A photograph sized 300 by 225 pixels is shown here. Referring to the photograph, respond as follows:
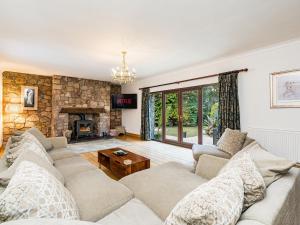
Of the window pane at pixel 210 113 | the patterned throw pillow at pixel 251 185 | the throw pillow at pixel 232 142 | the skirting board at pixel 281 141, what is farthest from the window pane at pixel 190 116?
the patterned throw pillow at pixel 251 185

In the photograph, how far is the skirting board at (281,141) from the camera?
128 inches

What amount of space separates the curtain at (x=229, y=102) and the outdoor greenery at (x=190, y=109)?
0.40 m

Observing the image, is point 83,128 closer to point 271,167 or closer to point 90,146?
point 90,146

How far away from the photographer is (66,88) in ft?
21.4

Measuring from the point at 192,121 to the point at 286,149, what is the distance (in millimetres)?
2428

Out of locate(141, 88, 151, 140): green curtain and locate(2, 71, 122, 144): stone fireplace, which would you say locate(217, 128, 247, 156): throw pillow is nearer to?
locate(141, 88, 151, 140): green curtain

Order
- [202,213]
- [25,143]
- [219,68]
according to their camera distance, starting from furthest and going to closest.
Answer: [219,68] < [25,143] < [202,213]

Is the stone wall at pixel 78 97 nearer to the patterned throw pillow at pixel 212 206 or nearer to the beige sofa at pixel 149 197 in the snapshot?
the beige sofa at pixel 149 197

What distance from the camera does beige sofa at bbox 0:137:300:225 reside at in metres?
1.01

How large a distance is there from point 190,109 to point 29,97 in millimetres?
5565

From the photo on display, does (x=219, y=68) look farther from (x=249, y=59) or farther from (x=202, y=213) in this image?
(x=202, y=213)

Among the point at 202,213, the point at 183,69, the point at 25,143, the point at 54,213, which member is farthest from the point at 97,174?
the point at 183,69

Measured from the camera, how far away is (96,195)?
4.74ft

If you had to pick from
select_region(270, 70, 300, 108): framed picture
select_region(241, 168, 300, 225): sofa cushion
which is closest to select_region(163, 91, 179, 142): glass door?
select_region(270, 70, 300, 108): framed picture
